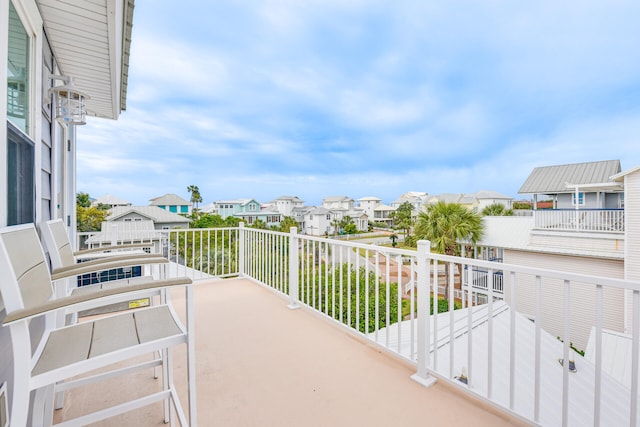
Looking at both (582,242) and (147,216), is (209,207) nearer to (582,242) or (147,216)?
(147,216)

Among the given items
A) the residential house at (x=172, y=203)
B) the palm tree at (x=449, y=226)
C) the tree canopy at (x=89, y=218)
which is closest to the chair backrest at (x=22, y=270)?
the palm tree at (x=449, y=226)

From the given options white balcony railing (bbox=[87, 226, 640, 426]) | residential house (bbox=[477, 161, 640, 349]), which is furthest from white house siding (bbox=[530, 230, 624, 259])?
white balcony railing (bbox=[87, 226, 640, 426])

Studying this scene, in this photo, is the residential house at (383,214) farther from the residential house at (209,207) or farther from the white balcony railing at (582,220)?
the white balcony railing at (582,220)

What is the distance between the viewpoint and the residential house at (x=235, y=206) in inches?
1377

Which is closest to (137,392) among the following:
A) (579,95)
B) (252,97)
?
(252,97)

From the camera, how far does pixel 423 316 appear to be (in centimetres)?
201

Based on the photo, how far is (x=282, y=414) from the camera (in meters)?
1.66

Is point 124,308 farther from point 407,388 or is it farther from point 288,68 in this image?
point 288,68

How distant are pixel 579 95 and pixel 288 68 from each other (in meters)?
20.8

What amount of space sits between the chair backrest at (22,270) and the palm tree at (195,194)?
3526cm

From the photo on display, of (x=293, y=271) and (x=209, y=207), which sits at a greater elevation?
(x=209, y=207)

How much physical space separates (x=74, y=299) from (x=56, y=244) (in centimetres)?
107

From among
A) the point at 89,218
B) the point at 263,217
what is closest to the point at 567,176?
the point at 89,218

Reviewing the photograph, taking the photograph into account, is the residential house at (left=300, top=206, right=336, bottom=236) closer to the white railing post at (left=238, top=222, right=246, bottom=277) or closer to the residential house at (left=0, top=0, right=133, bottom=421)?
the white railing post at (left=238, top=222, right=246, bottom=277)
